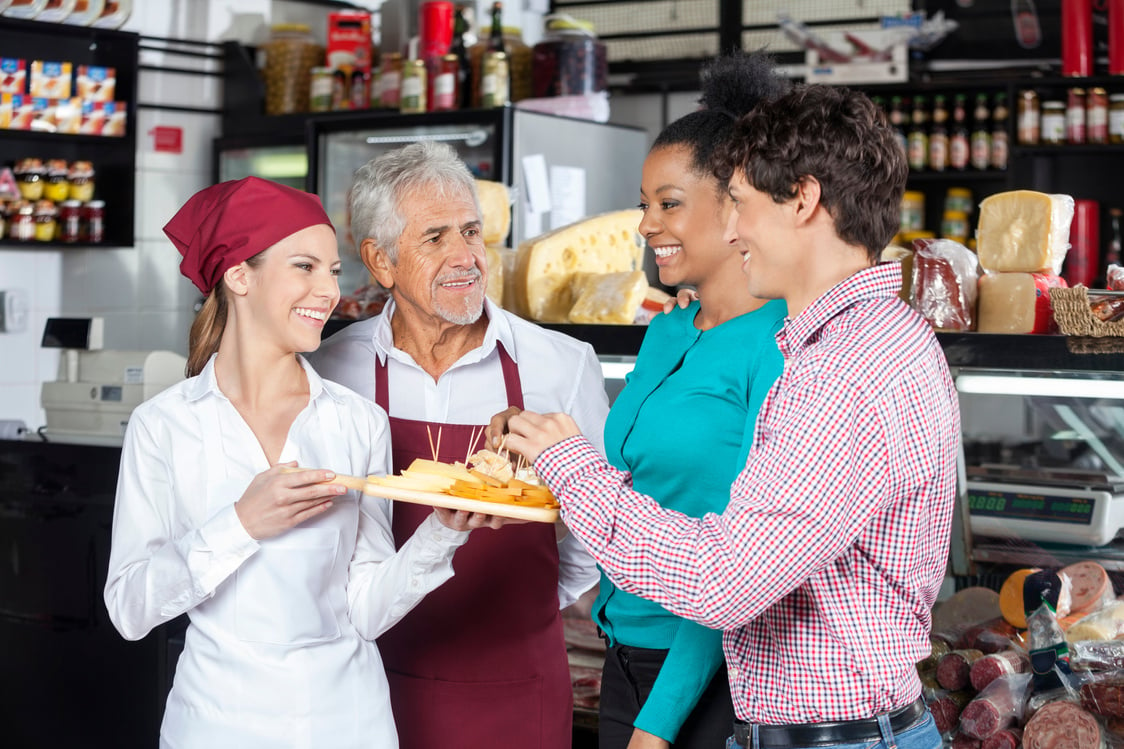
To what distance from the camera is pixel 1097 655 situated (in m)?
2.28

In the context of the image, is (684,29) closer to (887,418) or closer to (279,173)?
(279,173)

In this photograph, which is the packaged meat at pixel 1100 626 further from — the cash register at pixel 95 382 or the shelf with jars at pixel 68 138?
the shelf with jars at pixel 68 138

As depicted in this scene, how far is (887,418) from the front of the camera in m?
1.30

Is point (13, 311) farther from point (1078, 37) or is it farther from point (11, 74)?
point (1078, 37)

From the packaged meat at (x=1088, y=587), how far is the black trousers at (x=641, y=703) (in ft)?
3.20

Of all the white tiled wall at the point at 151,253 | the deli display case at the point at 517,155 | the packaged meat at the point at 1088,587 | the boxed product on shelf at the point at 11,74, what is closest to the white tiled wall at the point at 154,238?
the white tiled wall at the point at 151,253

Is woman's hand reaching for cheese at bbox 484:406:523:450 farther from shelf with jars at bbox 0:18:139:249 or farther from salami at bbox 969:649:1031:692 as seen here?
shelf with jars at bbox 0:18:139:249

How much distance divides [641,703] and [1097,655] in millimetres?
957

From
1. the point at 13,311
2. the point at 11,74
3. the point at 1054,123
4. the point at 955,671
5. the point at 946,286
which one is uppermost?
the point at 11,74

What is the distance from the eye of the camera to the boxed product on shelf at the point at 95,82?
5371 mm

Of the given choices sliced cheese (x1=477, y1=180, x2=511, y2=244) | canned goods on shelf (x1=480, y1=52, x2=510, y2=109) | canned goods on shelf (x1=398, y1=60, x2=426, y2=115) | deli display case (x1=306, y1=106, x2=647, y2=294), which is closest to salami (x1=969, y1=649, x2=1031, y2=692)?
sliced cheese (x1=477, y1=180, x2=511, y2=244)

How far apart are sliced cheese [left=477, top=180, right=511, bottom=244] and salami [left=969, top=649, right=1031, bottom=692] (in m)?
1.59

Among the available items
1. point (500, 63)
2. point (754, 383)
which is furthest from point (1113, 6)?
point (754, 383)

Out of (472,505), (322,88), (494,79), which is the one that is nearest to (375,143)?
(494,79)
